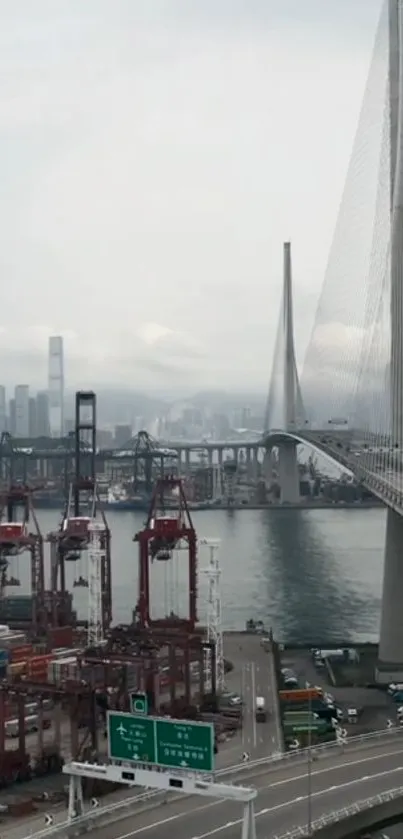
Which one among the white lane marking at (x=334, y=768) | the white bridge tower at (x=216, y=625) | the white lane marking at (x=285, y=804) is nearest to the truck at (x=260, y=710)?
the white bridge tower at (x=216, y=625)

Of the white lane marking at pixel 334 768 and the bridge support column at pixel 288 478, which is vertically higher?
the bridge support column at pixel 288 478

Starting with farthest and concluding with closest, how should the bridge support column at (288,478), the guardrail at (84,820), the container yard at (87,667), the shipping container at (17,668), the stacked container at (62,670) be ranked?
the bridge support column at (288,478), the shipping container at (17,668), the stacked container at (62,670), the container yard at (87,667), the guardrail at (84,820)

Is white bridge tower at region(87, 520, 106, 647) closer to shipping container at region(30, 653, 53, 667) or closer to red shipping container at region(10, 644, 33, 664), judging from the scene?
red shipping container at region(10, 644, 33, 664)

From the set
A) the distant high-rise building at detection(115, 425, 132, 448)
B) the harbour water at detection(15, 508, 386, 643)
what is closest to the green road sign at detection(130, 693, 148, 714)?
the harbour water at detection(15, 508, 386, 643)

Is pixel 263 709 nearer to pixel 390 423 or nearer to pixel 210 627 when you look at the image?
pixel 210 627

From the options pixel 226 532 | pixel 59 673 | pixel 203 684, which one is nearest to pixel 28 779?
pixel 59 673

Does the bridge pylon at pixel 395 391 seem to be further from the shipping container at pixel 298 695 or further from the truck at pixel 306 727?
the truck at pixel 306 727
